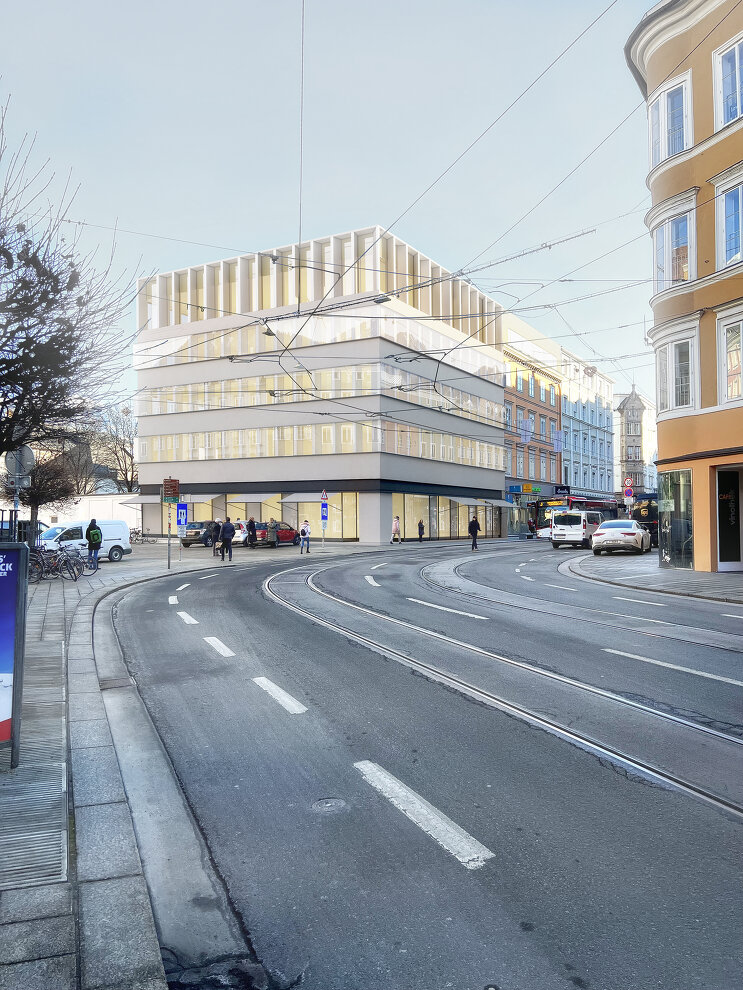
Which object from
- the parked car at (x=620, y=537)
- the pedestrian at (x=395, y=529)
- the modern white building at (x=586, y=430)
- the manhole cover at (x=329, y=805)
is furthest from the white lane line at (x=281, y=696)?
the modern white building at (x=586, y=430)

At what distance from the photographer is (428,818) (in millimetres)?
4301

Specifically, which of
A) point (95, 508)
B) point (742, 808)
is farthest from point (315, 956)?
point (95, 508)

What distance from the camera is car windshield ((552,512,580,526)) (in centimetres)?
4133

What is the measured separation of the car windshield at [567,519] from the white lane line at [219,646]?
3323 cm

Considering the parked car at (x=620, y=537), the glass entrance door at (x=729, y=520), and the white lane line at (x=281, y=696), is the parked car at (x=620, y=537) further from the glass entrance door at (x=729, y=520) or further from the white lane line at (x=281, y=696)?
the white lane line at (x=281, y=696)

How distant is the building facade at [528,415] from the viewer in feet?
206

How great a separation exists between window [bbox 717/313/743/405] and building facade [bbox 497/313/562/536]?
1543 inches

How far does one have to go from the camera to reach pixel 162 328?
54.2 meters

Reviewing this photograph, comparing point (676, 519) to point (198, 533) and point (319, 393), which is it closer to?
point (198, 533)

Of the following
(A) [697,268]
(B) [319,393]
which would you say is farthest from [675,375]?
(B) [319,393]

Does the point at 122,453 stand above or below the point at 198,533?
above

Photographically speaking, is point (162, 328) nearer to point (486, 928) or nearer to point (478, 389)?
point (478, 389)

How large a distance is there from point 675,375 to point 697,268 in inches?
121

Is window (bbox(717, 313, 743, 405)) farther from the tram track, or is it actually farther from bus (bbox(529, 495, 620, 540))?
bus (bbox(529, 495, 620, 540))
